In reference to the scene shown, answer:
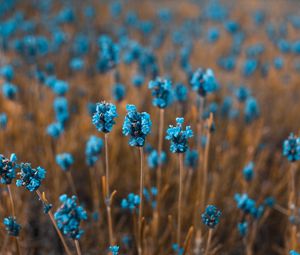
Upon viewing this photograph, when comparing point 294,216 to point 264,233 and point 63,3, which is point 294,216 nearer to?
point 264,233

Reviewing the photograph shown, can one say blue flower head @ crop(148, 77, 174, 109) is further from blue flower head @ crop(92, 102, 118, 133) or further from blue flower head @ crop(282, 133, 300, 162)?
blue flower head @ crop(282, 133, 300, 162)

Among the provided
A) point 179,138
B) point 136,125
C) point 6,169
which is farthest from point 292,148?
point 6,169

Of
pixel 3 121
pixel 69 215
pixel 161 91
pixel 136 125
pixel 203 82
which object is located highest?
pixel 3 121

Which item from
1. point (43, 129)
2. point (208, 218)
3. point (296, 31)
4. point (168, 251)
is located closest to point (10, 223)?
point (208, 218)

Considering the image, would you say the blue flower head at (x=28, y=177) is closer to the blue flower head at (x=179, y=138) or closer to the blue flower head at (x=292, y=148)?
the blue flower head at (x=179, y=138)

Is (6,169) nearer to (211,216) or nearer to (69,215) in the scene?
(69,215)

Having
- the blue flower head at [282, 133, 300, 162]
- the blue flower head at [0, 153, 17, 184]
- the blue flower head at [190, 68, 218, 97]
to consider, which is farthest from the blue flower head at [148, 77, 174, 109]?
the blue flower head at [0, 153, 17, 184]

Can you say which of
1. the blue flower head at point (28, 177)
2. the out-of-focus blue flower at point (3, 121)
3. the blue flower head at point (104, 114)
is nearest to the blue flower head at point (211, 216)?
the blue flower head at point (104, 114)

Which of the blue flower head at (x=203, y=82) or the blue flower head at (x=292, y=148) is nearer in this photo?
the blue flower head at (x=292, y=148)
